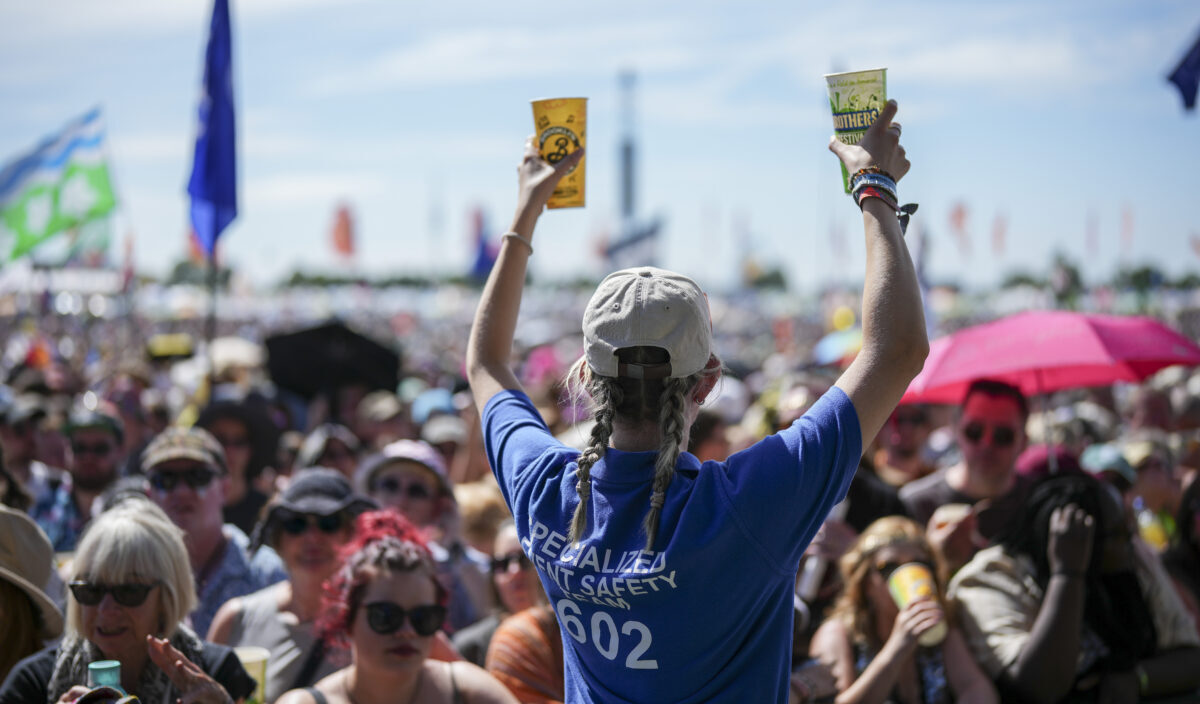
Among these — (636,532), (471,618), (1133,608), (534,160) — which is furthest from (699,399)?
(471,618)

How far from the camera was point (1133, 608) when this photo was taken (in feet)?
11.5

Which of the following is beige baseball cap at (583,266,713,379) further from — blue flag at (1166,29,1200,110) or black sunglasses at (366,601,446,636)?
blue flag at (1166,29,1200,110)

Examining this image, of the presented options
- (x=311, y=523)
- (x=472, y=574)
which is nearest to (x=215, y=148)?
(x=472, y=574)

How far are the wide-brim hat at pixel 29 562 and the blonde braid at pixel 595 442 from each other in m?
2.34

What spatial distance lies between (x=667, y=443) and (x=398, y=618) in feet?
5.19

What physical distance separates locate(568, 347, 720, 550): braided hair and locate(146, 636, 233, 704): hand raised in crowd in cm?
126

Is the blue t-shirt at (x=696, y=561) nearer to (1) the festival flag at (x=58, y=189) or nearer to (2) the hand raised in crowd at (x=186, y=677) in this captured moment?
(2) the hand raised in crowd at (x=186, y=677)

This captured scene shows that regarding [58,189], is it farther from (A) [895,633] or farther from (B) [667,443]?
(B) [667,443]

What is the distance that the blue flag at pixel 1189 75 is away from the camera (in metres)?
6.30

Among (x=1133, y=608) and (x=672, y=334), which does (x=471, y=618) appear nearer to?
(x=1133, y=608)

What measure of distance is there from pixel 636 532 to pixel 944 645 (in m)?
2.19

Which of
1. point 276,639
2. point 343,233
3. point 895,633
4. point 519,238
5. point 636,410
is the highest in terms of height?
point 519,238

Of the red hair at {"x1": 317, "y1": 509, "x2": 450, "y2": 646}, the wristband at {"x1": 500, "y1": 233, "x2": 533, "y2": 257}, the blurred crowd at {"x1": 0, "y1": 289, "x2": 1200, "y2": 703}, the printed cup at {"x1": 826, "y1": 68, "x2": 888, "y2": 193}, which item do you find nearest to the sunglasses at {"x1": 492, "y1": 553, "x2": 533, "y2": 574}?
the blurred crowd at {"x1": 0, "y1": 289, "x2": 1200, "y2": 703}

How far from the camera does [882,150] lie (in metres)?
1.80
